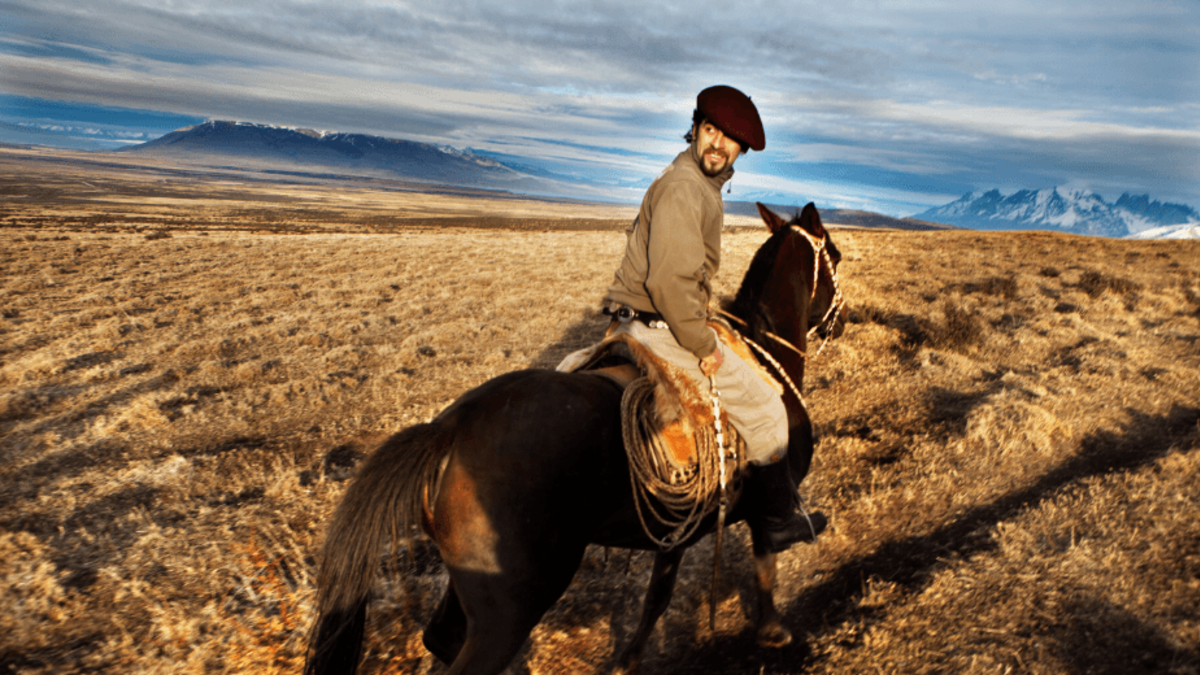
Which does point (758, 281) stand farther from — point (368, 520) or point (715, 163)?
point (368, 520)

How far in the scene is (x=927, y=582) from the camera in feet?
15.8

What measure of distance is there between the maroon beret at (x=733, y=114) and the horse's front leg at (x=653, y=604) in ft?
9.63

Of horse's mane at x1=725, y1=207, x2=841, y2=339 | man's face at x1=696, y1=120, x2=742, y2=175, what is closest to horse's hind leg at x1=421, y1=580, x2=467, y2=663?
horse's mane at x1=725, y1=207, x2=841, y2=339

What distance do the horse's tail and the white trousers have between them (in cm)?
148

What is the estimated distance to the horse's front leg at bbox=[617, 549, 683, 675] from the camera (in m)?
4.20

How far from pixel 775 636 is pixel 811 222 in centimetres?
334

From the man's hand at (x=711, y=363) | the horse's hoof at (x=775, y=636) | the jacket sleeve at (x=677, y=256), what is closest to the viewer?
the jacket sleeve at (x=677, y=256)

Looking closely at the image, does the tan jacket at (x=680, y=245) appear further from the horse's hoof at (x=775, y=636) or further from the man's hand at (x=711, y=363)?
the horse's hoof at (x=775, y=636)

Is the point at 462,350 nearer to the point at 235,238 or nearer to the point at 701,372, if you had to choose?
the point at 701,372

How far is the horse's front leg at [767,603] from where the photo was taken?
14.2 feet

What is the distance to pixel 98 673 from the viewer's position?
375 cm

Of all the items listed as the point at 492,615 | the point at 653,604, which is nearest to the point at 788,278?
the point at 653,604

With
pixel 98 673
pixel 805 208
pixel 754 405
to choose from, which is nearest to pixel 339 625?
pixel 98 673

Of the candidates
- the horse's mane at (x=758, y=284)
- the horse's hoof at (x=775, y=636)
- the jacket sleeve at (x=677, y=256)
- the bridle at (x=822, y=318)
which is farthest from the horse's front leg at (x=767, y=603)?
the jacket sleeve at (x=677, y=256)
